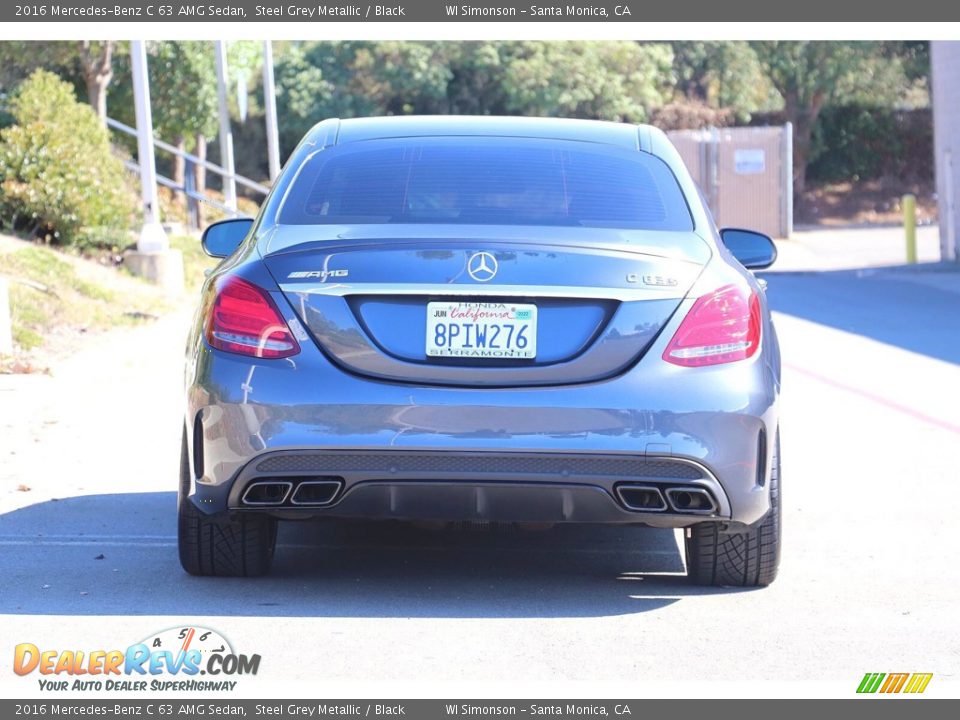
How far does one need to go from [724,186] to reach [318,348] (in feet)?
103

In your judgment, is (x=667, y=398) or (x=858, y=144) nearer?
(x=667, y=398)

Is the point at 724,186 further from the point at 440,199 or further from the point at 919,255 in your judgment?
the point at 440,199

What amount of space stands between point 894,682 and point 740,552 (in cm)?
102

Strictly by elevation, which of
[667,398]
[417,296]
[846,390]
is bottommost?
[846,390]

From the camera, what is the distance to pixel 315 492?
4965 millimetres

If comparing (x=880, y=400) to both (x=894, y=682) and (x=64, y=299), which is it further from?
(x=64, y=299)

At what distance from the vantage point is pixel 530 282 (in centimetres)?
488

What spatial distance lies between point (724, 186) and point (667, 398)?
103ft

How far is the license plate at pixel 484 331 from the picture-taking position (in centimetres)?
486

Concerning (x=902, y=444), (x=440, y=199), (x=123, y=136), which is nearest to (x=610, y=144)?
(x=440, y=199)
